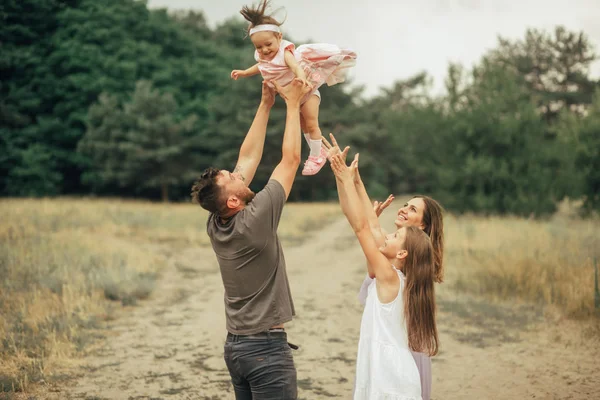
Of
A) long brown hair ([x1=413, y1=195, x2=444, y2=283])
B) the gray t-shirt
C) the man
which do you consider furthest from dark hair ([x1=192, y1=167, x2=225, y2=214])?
long brown hair ([x1=413, y1=195, x2=444, y2=283])

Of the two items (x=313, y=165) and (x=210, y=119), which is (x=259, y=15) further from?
(x=210, y=119)

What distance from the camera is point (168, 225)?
717 inches

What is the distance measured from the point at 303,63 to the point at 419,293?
1749 mm

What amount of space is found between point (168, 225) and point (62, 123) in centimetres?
1729

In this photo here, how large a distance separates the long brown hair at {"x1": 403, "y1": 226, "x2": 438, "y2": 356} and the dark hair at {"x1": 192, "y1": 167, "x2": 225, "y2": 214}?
3.64 ft

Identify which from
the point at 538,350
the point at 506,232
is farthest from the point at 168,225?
the point at 538,350

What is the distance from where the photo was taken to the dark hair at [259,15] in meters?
3.74

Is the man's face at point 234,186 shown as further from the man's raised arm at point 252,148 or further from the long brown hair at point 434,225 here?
the long brown hair at point 434,225

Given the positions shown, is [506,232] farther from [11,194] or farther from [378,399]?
[11,194]

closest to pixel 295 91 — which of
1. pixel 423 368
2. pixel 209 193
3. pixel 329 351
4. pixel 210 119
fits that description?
pixel 209 193

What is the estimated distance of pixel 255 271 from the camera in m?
3.18

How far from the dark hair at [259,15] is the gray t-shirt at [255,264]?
3.96 ft

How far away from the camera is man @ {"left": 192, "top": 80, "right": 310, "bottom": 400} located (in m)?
3.09

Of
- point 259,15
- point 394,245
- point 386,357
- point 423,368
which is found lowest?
point 423,368
